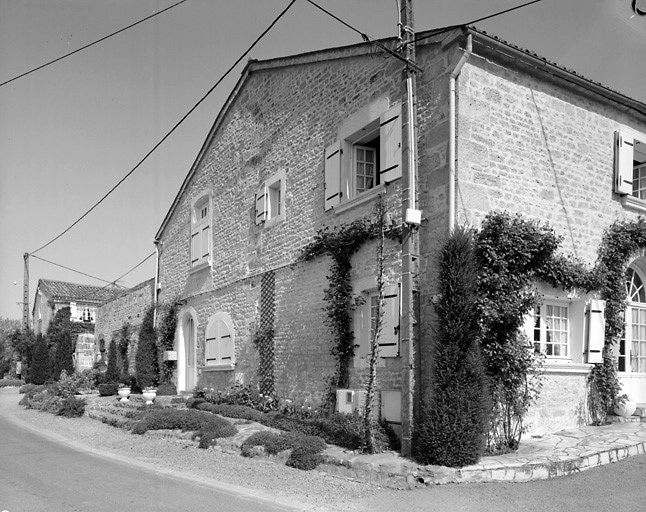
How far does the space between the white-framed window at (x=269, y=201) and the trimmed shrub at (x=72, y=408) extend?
20.9ft

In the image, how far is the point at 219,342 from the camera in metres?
14.6

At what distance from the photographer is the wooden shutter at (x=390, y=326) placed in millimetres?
8859

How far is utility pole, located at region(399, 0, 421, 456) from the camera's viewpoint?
791cm

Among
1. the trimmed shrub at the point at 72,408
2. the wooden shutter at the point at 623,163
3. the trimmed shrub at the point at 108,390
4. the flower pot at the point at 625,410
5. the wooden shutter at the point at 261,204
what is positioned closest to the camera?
the flower pot at the point at 625,410

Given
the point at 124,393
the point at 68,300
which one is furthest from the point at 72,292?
the point at 124,393

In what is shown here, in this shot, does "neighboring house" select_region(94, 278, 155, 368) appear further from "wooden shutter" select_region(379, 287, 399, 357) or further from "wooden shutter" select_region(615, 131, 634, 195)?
"wooden shutter" select_region(615, 131, 634, 195)

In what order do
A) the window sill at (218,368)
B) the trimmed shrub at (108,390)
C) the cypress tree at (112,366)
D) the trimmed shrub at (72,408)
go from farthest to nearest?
the cypress tree at (112,366)
the trimmed shrub at (108,390)
the trimmed shrub at (72,408)
the window sill at (218,368)

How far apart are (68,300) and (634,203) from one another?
32.0 m

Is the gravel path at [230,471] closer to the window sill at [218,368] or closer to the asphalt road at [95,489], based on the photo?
the asphalt road at [95,489]

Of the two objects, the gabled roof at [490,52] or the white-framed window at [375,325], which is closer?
the gabled roof at [490,52]

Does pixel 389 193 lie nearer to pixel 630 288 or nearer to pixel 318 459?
pixel 318 459

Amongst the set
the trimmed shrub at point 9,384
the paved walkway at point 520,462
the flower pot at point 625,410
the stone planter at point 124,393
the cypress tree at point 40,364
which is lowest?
the trimmed shrub at point 9,384

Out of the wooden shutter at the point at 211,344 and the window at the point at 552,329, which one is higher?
the window at the point at 552,329

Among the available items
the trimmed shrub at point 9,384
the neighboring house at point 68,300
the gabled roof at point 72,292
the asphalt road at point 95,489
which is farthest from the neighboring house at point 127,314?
the asphalt road at point 95,489
